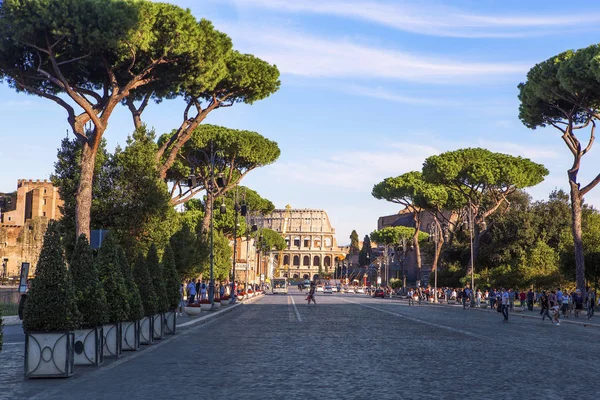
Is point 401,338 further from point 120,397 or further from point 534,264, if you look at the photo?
point 534,264

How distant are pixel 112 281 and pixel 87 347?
2.13 metres

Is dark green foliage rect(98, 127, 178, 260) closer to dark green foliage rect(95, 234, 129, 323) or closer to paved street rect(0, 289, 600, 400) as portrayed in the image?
paved street rect(0, 289, 600, 400)

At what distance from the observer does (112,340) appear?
1486 cm

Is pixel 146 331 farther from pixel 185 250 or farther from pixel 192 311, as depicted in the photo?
pixel 185 250

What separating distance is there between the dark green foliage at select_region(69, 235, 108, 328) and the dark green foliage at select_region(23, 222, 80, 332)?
3.01 feet

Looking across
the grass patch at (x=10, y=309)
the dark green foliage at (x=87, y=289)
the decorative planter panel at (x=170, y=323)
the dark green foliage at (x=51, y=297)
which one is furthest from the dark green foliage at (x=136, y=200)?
the dark green foliage at (x=51, y=297)

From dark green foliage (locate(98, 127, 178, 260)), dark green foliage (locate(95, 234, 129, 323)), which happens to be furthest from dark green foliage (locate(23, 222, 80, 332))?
dark green foliage (locate(98, 127, 178, 260))

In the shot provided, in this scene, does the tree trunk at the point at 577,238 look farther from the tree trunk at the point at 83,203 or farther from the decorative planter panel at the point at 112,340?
the decorative planter panel at the point at 112,340

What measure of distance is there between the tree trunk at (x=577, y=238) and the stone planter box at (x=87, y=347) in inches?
1314

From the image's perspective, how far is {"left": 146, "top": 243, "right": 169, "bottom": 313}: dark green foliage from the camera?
64.3 ft

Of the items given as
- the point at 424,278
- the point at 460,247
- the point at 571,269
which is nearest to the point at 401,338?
the point at 571,269

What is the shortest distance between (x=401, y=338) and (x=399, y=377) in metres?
9.47

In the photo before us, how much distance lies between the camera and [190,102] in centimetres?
3406

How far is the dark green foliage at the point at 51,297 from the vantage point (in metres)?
11.5
